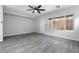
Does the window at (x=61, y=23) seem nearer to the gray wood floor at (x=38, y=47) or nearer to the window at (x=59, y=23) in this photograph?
the window at (x=59, y=23)

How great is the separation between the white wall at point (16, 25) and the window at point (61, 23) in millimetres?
3655

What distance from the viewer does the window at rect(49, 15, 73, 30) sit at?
592 cm

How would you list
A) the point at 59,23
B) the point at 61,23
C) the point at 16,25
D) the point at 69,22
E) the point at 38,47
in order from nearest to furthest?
the point at 38,47 → the point at 69,22 → the point at 61,23 → the point at 59,23 → the point at 16,25

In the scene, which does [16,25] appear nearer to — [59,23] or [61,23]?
[59,23]

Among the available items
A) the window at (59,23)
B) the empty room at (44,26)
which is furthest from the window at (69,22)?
the window at (59,23)

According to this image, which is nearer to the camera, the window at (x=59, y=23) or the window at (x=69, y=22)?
the window at (x=69, y=22)

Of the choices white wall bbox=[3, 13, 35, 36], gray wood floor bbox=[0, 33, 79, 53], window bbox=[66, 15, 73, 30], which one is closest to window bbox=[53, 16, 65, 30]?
window bbox=[66, 15, 73, 30]

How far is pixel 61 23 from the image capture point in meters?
6.83

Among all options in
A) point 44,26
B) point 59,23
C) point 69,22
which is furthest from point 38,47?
point 44,26

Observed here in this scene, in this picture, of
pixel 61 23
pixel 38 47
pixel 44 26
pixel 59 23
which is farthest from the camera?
pixel 44 26

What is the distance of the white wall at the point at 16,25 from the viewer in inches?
277

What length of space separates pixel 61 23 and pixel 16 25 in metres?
5.09
